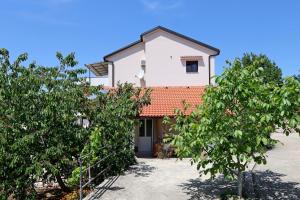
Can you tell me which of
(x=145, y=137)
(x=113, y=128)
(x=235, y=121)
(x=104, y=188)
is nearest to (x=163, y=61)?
(x=145, y=137)

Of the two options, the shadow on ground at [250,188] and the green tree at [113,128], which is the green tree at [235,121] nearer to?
the shadow on ground at [250,188]

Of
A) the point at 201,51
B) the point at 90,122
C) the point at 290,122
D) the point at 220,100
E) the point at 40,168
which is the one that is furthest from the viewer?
the point at 201,51

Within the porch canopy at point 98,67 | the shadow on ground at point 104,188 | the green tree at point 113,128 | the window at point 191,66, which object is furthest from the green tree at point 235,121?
the porch canopy at point 98,67

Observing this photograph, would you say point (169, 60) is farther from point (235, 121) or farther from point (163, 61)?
point (235, 121)

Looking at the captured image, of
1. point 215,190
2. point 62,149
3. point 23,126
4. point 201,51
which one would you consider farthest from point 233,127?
point 201,51

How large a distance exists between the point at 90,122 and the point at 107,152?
58.3 inches

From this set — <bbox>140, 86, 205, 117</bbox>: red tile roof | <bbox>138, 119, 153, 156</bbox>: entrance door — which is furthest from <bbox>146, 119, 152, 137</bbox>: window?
<bbox>140, 86, 205, 117</bbox>: red tile roof

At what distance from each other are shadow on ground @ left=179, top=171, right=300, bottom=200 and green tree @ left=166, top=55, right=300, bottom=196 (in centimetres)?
186

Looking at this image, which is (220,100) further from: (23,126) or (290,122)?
(23,126)

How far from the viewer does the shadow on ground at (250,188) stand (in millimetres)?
13500

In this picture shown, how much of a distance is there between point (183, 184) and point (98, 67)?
24617 millimetres

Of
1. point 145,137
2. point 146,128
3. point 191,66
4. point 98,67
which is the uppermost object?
point 98,67

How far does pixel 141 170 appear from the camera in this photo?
18.8m

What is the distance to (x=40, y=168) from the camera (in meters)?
14.0
